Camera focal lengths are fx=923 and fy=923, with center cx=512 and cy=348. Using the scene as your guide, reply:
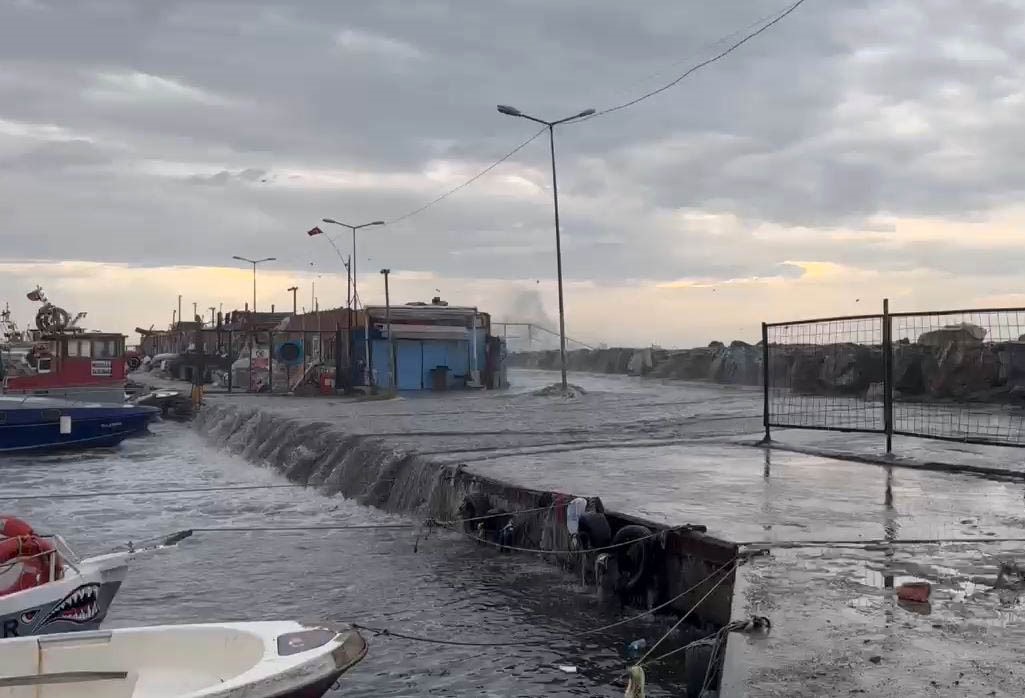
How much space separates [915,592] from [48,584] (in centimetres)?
646

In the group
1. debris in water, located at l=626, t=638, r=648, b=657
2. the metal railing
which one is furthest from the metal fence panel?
debris in water, located at l=626, t=638, r=648, b=657

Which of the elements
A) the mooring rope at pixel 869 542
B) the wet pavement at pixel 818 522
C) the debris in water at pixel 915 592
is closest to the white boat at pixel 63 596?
the wet pavement at pixel 818 522

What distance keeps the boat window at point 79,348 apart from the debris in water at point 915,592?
27.5m

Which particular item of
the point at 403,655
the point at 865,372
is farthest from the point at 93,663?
the point at 865,372

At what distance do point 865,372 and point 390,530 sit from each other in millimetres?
20903

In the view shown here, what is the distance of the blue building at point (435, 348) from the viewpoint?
39.1 meters

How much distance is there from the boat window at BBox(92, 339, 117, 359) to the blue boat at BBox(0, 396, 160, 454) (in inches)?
163

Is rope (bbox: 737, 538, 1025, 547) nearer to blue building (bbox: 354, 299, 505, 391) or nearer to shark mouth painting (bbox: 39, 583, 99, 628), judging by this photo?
shark mouth painting (bbox: 39, 583, 99, 628)

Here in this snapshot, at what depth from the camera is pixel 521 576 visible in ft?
33.2

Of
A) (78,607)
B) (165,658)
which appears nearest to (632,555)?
(165,658)

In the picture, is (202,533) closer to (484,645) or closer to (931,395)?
(484,645)

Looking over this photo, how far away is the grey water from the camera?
722 cm

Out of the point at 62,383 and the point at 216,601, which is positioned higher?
the point at 62,383

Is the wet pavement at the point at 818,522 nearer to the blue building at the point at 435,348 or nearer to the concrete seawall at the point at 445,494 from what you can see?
the concrete seawall at the point at 445,494
